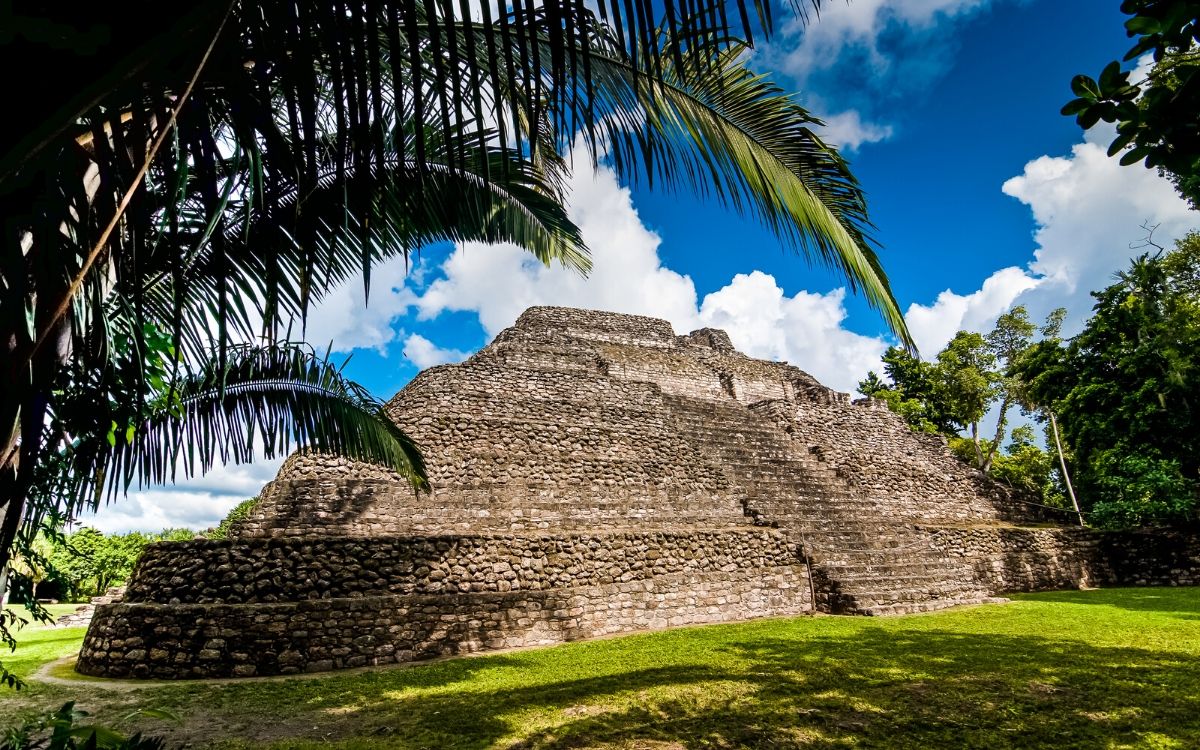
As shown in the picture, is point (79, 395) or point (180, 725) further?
point (180, 725)

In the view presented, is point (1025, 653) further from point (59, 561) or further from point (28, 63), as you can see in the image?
point (59, 561)

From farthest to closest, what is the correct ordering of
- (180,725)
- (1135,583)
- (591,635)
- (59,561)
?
(59,561) → (1135,583) → (591,635) → (180,725)

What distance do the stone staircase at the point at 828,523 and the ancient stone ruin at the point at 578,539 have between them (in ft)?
0.16

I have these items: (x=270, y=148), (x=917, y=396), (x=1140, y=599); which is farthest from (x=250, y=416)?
(x=917, y=396)

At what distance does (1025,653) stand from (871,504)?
7.81 meters

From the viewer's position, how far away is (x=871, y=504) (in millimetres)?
13445

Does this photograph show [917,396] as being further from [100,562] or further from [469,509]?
A: [100,562]

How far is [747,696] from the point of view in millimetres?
4688

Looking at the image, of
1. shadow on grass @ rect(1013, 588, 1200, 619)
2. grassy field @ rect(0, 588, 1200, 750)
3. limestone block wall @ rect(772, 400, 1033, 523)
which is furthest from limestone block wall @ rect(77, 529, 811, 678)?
limestone block wall @ rect(772, 400, 1033, 523)

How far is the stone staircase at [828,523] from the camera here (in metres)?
9.86

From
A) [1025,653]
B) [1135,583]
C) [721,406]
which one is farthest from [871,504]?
[1025,653]

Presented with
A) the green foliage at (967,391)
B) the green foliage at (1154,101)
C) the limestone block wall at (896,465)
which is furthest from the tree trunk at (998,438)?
the green foliage at (1154,101)

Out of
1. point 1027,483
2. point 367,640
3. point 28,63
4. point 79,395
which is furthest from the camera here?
point 1027,483

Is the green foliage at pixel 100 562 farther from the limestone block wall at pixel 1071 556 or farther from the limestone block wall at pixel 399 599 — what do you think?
the limestone block wall at pixel 1071 556
